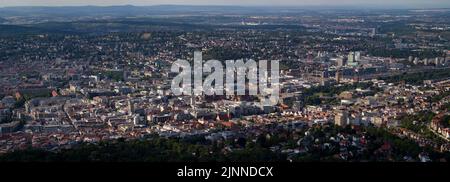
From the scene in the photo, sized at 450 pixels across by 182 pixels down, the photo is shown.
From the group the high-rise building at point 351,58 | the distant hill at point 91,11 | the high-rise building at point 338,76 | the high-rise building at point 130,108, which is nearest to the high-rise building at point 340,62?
the high-rise building at point 351,58

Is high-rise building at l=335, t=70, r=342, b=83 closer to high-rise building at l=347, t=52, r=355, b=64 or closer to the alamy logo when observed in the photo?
the alamy logo

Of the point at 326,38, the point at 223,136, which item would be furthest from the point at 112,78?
the point at 326,38

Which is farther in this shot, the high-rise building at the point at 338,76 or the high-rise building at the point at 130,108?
the high-rise building at the point at 338,76

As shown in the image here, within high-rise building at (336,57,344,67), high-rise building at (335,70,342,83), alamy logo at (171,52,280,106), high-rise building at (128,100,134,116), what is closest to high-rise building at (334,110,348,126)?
alamy logo at (171,52,280,106)

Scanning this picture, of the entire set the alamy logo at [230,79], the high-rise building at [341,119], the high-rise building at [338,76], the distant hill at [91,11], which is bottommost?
the high-rise building at [338,76]

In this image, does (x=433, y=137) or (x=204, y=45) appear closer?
(x=433, y=137)

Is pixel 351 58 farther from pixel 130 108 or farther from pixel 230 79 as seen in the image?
pixel 130 108

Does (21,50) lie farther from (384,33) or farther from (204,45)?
(384,33)

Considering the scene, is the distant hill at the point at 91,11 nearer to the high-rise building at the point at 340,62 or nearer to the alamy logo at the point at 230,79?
the alamy logo at the point at 230,79

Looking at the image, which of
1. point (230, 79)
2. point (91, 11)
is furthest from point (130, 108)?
point (91, 11)
